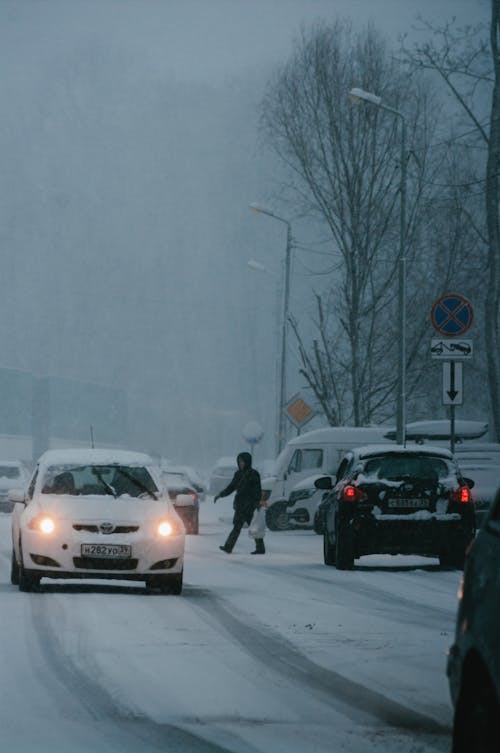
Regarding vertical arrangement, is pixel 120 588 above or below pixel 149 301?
below

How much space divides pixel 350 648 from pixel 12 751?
198 inches

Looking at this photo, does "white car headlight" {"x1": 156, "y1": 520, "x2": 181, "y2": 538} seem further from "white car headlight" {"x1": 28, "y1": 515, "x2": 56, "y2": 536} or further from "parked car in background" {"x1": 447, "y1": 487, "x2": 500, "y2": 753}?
"parked car in background" {"x1": 447, "y1": 487, "x2": 500, "y2": 753}

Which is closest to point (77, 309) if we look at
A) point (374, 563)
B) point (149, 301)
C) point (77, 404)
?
point (149, 301)

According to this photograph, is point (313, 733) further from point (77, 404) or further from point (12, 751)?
point (77, 404)

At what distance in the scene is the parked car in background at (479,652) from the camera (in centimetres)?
580

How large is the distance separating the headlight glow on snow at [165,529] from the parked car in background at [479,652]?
11237 millimetres

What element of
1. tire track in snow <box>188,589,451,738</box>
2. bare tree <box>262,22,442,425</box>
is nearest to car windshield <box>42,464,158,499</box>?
tire track in snow <box>188,589,451,738</box>

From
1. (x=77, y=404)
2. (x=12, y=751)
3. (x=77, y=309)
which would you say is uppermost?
(x=77, y=309)

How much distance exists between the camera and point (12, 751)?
7984 millimetres

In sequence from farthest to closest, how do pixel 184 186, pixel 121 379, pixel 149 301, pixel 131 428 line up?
pixel 184 186
pixel 149 301
pixel 121 379
pixel 131 428

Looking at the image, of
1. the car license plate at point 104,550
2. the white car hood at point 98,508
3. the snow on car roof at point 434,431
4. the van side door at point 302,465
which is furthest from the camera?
the van side door at point 302,465

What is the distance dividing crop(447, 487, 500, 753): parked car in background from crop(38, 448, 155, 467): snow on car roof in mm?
12702

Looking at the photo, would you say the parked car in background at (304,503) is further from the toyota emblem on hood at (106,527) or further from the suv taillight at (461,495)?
the toyota emblem on hood at (106,527)

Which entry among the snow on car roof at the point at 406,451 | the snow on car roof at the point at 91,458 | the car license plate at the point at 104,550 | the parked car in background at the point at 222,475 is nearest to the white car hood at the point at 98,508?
the car license plate at the point at 104,550
